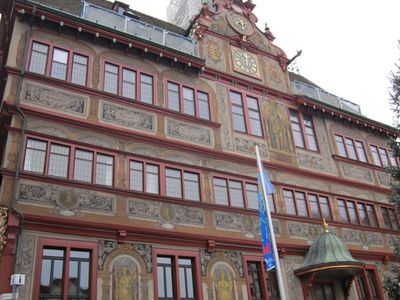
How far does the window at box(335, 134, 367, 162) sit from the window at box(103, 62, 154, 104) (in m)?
10.6

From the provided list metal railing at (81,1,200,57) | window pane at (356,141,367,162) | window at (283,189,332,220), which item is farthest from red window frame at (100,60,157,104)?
window pane at (356,141,367,162)

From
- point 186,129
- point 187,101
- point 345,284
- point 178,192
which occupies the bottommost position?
point 345,284

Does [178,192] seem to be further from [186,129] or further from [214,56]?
[214,56]

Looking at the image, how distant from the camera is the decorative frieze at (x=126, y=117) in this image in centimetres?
1614

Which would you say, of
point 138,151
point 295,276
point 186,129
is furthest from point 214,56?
point 295,276

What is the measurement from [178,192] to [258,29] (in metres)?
11.2

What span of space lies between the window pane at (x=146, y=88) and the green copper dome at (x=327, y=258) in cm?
858

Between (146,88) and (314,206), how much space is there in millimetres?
8948

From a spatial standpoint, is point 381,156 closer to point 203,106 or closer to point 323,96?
point 323,96

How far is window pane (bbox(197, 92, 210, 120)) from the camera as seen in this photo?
18775mm

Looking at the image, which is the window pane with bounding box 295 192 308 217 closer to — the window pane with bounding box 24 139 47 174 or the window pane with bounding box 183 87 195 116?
the window pane with bounding box 183 87 195 116

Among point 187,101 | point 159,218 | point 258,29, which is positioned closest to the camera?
point 159,218

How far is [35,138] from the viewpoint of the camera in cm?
1423

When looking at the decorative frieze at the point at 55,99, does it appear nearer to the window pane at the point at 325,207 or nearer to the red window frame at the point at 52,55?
the red window frame at the point at 52,55
